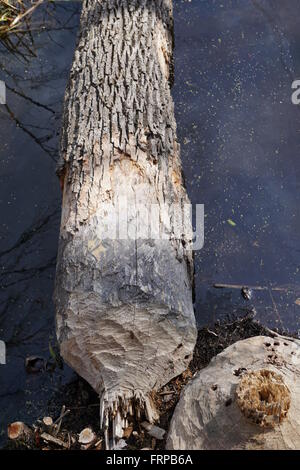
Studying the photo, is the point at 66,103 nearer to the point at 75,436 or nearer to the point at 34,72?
the point at 34,72

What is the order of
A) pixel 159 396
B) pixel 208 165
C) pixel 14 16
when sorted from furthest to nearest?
1. pixel 14 16
2. pixel 208 165
3. pixel 159 396

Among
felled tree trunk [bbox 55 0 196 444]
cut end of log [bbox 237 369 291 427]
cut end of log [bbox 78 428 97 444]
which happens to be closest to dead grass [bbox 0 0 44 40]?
felled tree trunk [bbox 55 0 196 444]

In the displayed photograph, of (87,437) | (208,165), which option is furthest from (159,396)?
(208,165)

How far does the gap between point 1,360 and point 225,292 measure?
1.29 m

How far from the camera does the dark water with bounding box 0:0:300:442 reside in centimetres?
302

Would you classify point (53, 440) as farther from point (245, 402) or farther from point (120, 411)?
point (245, 402)

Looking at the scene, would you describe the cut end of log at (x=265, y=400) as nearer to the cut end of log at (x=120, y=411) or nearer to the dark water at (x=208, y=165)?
the cut end of log at (x=120, y=411)

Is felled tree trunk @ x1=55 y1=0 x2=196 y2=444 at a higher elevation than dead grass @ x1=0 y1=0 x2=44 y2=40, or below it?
below

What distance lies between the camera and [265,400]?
198 cm

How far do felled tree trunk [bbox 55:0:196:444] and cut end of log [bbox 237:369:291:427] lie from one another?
52 cm

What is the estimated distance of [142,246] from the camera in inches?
98.3

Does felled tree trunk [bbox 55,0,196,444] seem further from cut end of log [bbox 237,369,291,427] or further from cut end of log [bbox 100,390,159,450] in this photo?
cut end of log [bbox 237,369,291,427]

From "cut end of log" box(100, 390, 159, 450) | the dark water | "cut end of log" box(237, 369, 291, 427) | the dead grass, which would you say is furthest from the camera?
the dead grass

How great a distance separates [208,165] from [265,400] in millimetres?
1919
